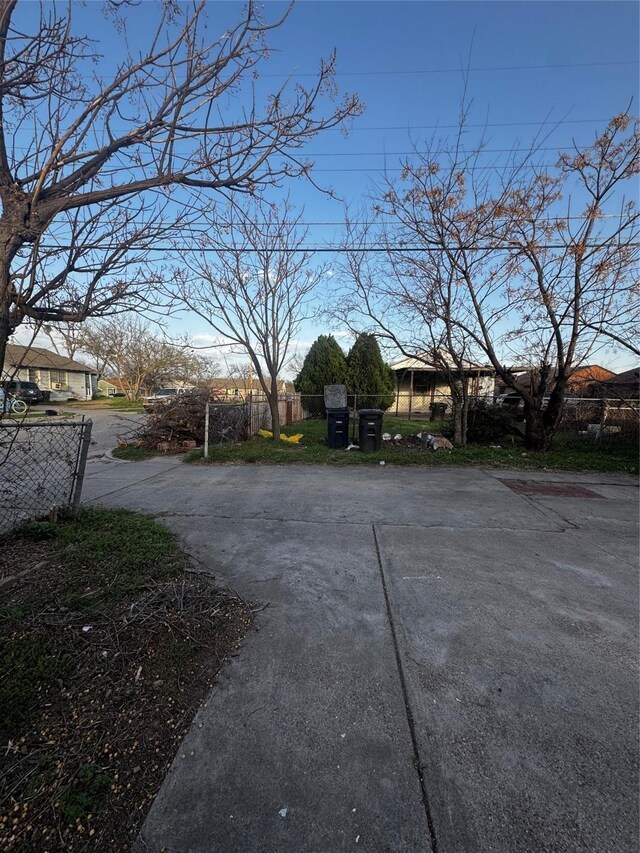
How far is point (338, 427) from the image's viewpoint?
10.5 m

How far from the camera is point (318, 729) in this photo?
6.10 ft

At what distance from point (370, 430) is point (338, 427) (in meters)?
1.01

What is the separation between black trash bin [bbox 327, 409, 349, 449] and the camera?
1043 centimetres

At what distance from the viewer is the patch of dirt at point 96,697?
4.68 ft

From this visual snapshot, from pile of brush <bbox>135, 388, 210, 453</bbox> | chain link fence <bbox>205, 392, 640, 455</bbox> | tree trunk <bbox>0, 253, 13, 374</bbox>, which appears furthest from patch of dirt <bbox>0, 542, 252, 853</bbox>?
pile of brush <bbox>135, 388, 210, 453</bbox>

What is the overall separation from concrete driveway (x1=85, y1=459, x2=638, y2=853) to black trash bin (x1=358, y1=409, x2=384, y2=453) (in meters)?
5.27

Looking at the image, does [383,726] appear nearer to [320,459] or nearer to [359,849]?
[359,849]

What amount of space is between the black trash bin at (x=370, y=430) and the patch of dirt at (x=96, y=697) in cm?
718

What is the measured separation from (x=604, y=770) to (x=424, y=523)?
3177 mm

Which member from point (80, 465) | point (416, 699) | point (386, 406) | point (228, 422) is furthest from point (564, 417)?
point (80, 465)

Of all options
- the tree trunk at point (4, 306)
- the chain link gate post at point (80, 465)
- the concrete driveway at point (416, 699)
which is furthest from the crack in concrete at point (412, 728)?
the chain link gate post at point (80, 465)

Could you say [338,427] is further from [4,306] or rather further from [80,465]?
[4,306]

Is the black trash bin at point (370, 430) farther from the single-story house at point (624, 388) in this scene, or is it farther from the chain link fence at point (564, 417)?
the single-story house at point (624, 388)

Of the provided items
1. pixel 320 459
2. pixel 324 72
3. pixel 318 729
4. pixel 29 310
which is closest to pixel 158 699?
pixel 318 729
